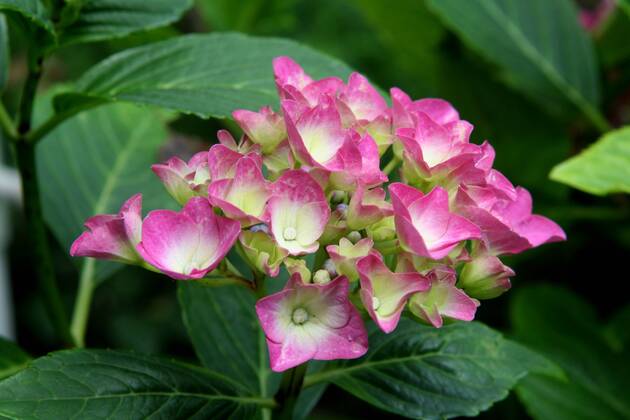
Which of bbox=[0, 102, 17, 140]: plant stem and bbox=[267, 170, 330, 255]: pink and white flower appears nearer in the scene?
bbox=[267, 170, 330, 255]: pink and white flower

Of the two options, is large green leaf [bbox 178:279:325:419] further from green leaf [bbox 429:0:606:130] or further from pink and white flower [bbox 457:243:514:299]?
green leaf [bbox 429:0:606:130]

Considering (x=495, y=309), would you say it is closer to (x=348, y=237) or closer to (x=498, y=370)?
(x=498, y=370)

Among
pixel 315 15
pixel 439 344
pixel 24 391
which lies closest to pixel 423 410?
pixel 439 344

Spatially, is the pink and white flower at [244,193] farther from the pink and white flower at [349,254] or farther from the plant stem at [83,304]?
the plant stem at [83,304]

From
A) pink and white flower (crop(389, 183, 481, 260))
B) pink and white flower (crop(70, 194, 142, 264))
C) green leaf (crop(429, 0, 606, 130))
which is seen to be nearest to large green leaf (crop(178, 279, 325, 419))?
pink and white flower (crop(70, 194, 142, 264))

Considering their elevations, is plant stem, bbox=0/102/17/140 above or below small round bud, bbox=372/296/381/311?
below

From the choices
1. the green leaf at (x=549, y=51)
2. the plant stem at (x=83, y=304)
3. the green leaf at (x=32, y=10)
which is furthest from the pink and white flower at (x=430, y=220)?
the green leaf at (x=549, y=51)
